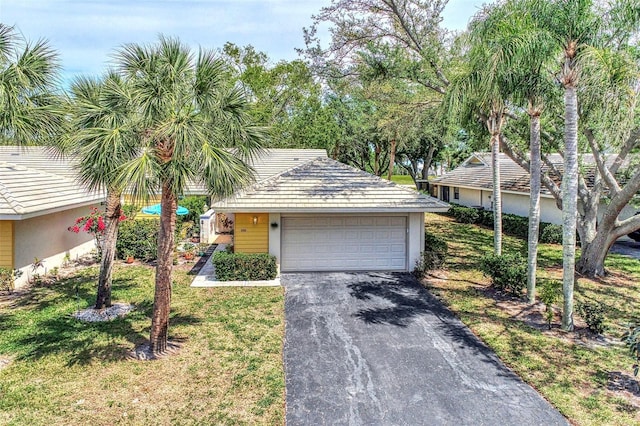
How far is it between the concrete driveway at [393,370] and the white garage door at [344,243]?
2740mm

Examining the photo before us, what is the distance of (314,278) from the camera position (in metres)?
12.7

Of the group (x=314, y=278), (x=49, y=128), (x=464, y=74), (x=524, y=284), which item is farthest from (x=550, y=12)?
(x=49, y=128)

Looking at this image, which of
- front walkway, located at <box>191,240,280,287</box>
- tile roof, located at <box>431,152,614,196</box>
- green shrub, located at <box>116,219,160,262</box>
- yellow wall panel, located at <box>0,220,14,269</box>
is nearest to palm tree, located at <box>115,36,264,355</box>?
front walkway, located at <box>191,240,280,287</box>

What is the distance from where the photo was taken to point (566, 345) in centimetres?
779

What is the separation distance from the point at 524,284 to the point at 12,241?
48.6 feet

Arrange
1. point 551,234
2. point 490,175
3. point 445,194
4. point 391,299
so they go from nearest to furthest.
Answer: point 391,299, point 551,234, point 490,175, point 445,194

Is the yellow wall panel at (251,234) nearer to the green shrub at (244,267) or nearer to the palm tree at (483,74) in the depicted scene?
the green shrub at (244,267)

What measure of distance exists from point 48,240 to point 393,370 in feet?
40.5

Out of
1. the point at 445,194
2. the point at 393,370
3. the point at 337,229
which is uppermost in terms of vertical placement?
the point at 445,194

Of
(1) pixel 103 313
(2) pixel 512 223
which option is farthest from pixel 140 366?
(2) pixel 512 223

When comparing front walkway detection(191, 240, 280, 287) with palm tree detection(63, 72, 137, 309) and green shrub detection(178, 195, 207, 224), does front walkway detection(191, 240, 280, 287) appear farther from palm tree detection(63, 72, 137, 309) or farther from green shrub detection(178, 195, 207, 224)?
green shrub detection(178, 195, 207, 224)

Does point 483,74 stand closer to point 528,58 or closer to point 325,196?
point 528,58

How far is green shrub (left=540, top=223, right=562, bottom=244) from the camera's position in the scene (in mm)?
18181

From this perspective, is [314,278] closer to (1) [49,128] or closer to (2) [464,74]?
(2) [464,74]
